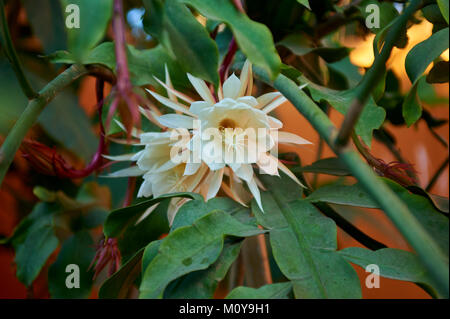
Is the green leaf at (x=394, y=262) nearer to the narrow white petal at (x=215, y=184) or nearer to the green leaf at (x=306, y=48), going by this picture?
the narrow white petal at (x=215, y=184)

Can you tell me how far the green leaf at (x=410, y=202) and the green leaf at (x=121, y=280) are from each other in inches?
6.7

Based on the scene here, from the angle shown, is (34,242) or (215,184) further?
(34,242)

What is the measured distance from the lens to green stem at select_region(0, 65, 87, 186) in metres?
0.31

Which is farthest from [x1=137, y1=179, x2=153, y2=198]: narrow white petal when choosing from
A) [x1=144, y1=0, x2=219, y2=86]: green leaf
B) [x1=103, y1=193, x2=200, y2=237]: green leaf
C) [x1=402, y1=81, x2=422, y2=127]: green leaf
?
[x1=402, y1=81, x2=422, y2=127]: green leaf

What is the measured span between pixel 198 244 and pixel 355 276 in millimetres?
122

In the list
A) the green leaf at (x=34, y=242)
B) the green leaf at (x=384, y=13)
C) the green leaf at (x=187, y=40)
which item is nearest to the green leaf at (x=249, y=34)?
the green leaf at (x=187, y=40)

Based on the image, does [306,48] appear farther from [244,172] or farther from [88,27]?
[88,27]

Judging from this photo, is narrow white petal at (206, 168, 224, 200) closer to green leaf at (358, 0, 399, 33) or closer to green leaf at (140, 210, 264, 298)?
green leaf at (140, 210, 264, 298)

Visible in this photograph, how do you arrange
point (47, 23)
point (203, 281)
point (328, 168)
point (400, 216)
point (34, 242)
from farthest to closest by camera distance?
point (47, 23)
point (34, 242)
point (328, 168)
point (203, 281)
point (400, 216)

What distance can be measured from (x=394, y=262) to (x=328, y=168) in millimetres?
128

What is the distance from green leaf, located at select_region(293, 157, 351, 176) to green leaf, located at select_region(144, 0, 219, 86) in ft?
0.57

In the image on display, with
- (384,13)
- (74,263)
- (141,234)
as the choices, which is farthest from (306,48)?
(74,263)

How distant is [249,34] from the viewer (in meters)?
0.26

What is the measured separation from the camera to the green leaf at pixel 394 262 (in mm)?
286
